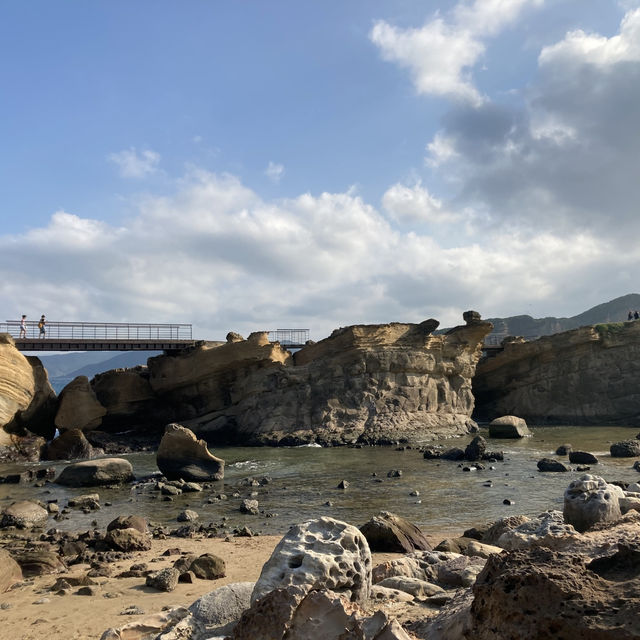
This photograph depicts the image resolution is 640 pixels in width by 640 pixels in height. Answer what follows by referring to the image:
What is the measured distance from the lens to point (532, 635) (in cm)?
293

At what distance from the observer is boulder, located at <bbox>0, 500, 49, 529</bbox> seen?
44.4ft

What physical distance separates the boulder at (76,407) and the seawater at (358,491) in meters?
7.61

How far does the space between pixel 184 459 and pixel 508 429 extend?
21.2 meters

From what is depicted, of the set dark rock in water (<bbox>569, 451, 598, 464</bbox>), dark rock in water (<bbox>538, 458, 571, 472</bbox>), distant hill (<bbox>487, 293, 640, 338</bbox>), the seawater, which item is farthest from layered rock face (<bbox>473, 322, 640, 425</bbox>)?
distant hill (<bbox>487, 293, 640, 338</bbox>)

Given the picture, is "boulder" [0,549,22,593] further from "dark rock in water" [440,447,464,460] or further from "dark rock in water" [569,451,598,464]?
"dark rock in water" [569,451,598,464]

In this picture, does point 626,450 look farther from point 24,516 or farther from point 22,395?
point 22,395

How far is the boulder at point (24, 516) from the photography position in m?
13.5

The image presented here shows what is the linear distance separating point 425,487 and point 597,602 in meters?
15.4

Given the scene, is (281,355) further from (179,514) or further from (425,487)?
(179,514)

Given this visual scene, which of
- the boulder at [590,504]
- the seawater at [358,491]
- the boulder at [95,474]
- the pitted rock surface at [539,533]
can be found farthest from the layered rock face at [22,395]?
the boulder at [590,504]

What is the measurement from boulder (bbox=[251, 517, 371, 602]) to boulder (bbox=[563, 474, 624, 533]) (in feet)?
14.6

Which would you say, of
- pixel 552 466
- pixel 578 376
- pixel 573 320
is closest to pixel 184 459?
pixel 552 466

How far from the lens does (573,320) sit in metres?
145

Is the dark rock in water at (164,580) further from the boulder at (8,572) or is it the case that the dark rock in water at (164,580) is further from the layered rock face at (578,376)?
the layered rock face at (578,376)
